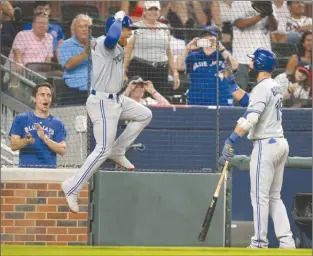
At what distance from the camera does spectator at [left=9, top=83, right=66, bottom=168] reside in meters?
11.0

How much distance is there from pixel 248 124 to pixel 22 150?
2535 millimetres

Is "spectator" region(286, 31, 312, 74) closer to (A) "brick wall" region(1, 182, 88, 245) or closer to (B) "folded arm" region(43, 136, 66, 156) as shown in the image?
(B) "folded arm" region(43, 136, 66, 156)

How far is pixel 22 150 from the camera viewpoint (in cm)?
1116

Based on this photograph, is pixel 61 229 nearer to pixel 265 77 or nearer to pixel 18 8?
pixel 265 77

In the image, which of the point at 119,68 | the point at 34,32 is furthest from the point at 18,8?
the point at 119,68

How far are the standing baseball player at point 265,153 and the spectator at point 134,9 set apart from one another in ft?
13.0

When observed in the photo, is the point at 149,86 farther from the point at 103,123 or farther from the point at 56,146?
the point at 103,123

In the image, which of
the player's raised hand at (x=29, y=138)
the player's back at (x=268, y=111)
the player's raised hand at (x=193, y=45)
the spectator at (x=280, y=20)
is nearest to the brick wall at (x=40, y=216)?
the player's raised hand at (x=29, y=138)

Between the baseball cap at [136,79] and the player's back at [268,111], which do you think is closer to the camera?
the player's back at [268,111]

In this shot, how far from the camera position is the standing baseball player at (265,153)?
10250mm

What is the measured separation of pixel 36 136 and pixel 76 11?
382 centimetres

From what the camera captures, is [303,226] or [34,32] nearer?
[303,226]

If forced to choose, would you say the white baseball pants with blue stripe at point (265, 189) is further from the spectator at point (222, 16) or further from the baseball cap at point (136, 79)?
the spectator at point (222, 16)

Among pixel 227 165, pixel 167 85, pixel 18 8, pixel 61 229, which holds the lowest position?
pixel 61 229
